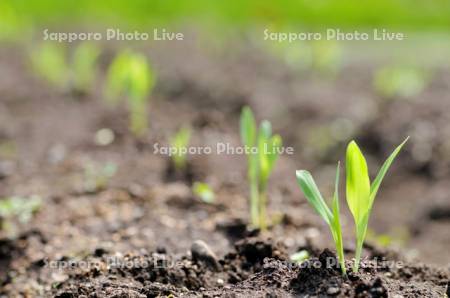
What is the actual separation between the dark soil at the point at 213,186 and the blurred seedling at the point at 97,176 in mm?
39

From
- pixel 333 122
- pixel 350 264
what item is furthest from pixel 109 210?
pixel 333 122

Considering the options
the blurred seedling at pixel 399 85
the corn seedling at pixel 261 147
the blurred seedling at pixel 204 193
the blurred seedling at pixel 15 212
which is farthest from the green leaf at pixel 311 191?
the blurred seedling at pixel 399 85

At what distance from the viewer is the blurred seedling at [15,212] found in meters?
2.95

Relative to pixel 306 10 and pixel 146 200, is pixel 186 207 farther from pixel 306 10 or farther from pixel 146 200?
pixel 306 10

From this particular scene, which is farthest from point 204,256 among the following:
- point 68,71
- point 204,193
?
point 68,71

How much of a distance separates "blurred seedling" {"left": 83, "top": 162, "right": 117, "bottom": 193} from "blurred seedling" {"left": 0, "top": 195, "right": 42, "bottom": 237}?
0.27 metres

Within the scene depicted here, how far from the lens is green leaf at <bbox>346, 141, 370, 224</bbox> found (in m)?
1.88

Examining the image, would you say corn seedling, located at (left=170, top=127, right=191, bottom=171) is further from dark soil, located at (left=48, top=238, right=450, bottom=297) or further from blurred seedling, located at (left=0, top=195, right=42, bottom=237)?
dark soil, located at (left=48, top=238, right=450, bottom=297)

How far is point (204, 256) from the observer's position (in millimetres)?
2311

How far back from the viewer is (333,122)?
16.2ft

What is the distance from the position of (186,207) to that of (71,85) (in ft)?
7.87

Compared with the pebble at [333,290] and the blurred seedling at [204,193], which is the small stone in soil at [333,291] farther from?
the blurred seedling at [204,193]

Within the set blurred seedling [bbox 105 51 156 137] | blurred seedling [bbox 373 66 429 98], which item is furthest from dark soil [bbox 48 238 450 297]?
blurred seedling [bbox 373 66 429 98]

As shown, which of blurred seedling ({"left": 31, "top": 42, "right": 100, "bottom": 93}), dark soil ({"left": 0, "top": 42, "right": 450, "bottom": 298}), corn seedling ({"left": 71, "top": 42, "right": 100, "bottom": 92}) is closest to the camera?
dark soil ({"left": 0, "top": 42, "right": 450, "bottom": 298})
